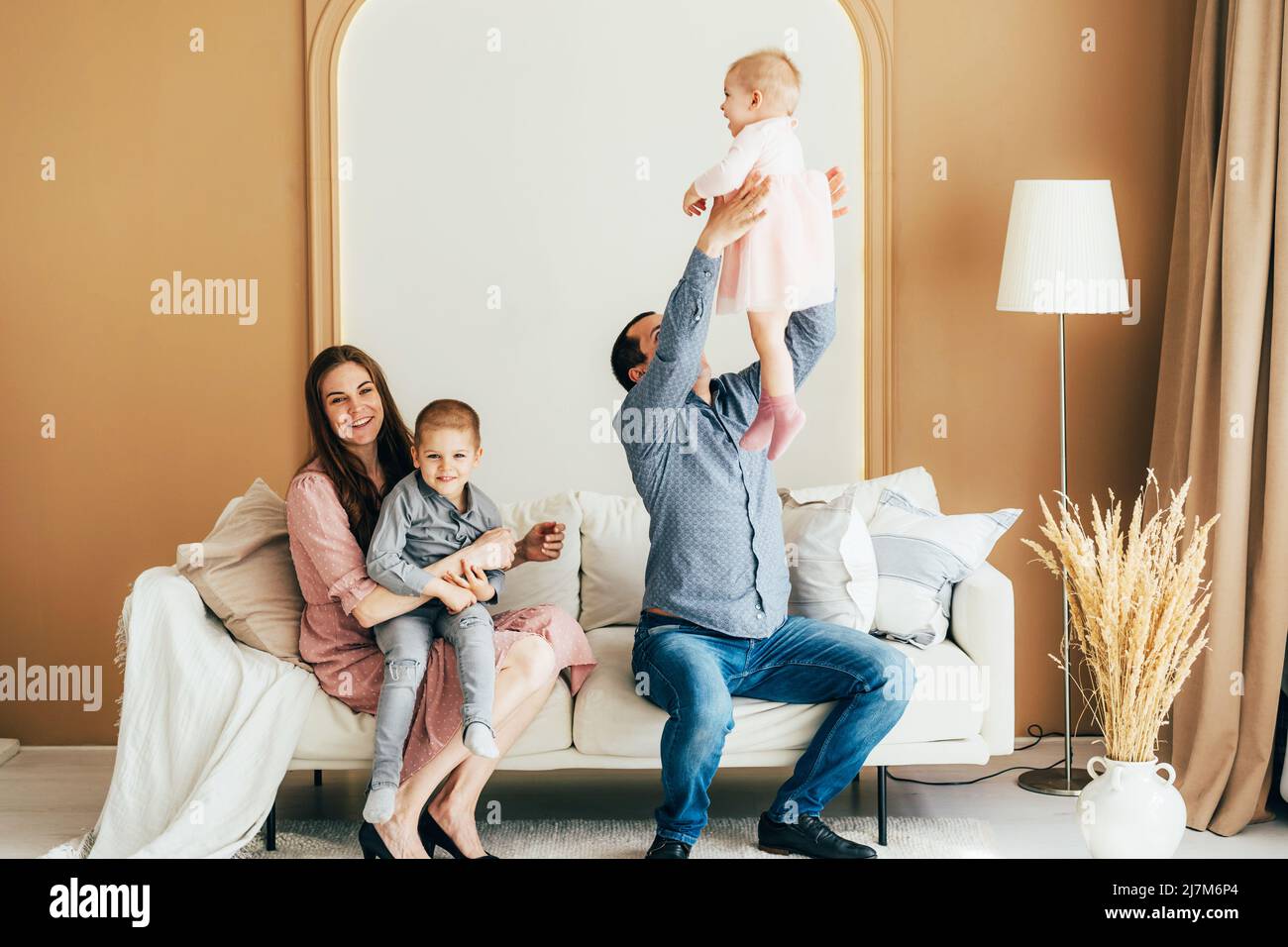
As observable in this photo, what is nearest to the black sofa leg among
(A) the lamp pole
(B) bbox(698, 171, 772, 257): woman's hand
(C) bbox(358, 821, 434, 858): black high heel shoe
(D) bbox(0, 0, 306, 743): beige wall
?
(A) the lamp pole

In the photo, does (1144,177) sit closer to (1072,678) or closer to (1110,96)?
(1110,96)

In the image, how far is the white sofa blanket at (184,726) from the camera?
268cm

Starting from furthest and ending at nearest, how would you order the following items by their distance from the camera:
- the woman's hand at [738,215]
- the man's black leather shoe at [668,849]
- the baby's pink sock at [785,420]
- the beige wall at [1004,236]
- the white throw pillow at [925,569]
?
the beige wall at [1004,236] < the white throw pillow at [925,569] < the man's black leather shoe at [668,849] < the baby's pink sock at [785,420] < the woman's hand at [738,215]

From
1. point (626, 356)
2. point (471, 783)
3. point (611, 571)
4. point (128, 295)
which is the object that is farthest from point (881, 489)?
point (128, 295)

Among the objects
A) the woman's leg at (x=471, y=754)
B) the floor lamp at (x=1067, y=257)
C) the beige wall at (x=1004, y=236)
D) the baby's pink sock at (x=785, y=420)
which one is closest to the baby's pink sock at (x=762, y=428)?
the baby's pink sock at (x=785, y=420)

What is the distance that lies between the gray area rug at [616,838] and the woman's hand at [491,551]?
0.62 meters

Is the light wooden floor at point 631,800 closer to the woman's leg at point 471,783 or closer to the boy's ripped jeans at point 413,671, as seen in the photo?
the woman's leg at point 471,783

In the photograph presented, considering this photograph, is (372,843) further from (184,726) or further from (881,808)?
(881,808)

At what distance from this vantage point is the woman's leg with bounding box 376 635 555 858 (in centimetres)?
261

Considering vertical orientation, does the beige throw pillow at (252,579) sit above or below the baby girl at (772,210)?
below

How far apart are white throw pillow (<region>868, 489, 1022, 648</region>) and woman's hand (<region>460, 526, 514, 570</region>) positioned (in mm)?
906

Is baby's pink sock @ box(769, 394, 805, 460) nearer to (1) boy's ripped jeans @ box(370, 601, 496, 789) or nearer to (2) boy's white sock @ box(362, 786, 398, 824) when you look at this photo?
(1) boy's ripped jeans @ box(370, 601, 496, 789)

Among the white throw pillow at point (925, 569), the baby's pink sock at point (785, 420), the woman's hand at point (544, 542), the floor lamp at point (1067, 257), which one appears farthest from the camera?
the floor lamp at point (1067, 257)

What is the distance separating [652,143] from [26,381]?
1.93m
